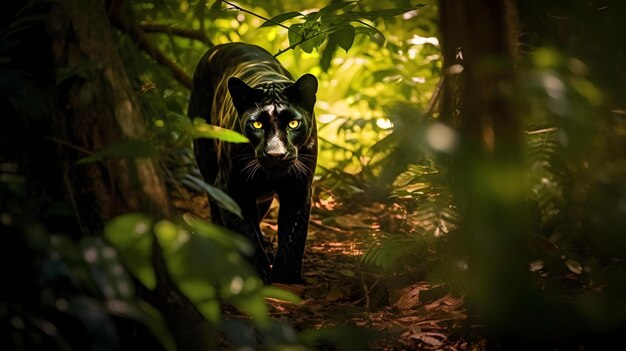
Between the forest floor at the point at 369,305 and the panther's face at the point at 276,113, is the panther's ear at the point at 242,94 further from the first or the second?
the forest floor at the point at 369,305

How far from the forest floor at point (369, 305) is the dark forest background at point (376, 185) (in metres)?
0.11

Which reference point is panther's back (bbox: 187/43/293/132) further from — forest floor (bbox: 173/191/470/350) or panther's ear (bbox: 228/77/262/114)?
forest floor (bbox: 173/191/470/350)

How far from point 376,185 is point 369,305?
113 centimetres

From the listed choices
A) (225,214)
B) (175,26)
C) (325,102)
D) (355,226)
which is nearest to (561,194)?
(225,214)

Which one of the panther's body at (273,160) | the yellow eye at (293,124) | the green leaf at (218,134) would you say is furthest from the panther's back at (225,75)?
the green leaf at (218,134)

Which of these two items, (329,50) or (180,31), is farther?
(180,31)

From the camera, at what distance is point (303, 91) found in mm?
3713

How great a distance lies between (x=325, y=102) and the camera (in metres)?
6.91

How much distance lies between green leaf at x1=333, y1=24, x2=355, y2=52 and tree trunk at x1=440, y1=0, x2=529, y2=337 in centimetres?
140

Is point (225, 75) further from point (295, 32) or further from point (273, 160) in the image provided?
point (295, 32)

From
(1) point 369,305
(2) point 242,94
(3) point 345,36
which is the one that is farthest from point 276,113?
(1) point 369,305

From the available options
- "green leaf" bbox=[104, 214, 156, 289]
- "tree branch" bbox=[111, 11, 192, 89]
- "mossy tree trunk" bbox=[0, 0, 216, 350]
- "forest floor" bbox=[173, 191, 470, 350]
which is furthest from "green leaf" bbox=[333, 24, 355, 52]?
"green leaf" bbox=[104, 214, 156, 289]

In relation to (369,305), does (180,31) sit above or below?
above

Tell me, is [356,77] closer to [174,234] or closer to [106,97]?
[106,97]
